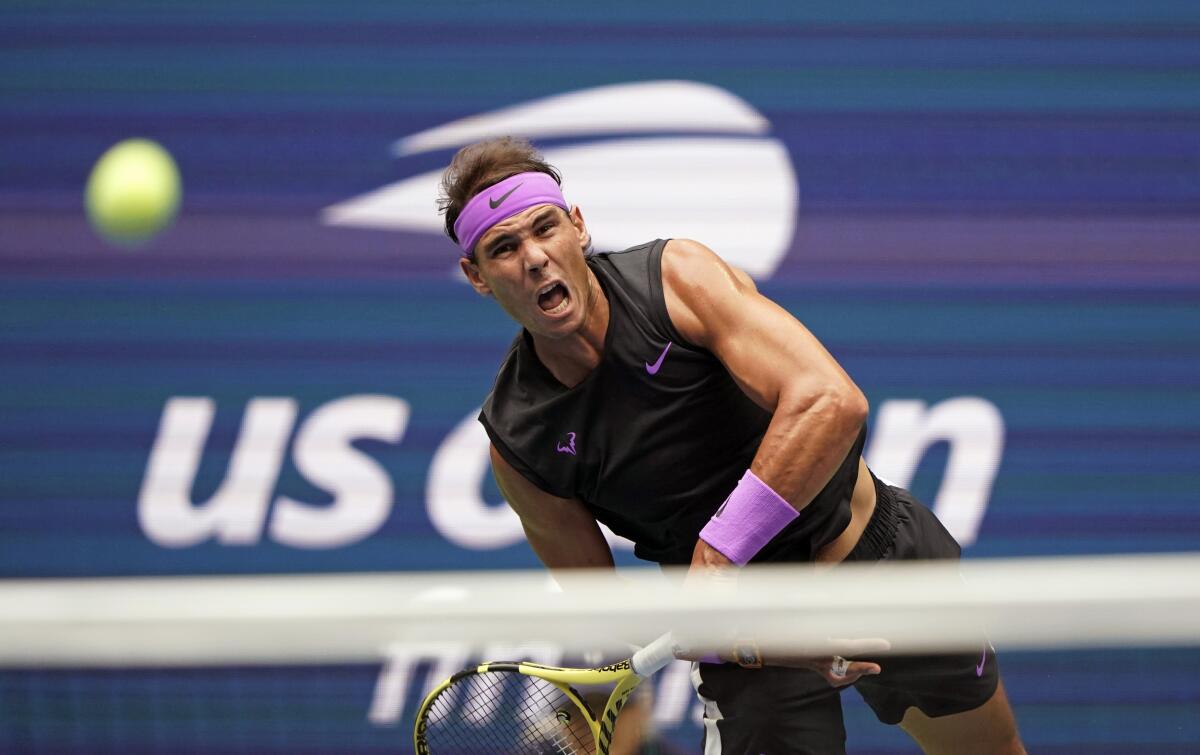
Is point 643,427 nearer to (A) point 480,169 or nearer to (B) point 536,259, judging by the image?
(B) point 536,259

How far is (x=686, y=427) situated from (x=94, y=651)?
144 cm

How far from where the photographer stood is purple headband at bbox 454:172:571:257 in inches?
119

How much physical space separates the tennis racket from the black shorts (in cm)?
23

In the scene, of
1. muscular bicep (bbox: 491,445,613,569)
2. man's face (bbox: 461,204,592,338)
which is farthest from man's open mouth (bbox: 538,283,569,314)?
muscular bicep (bbox: 491,445,613,569)

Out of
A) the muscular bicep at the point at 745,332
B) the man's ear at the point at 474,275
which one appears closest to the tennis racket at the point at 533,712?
the muscular bicep at the point at 745,332

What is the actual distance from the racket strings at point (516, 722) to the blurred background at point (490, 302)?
4.89 feet

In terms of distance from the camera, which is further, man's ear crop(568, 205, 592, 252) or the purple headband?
man's ear crop(568, 205, 592, 252)

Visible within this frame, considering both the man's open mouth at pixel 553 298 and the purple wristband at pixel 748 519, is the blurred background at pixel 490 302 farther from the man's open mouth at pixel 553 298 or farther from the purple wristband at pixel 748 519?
the purple wristband at pixel 748 519

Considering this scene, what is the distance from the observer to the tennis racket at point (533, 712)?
9.82ft

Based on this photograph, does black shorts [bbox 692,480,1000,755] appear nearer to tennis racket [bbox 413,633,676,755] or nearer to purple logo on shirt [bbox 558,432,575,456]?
tennis racket [bbox 413,633,676,755]

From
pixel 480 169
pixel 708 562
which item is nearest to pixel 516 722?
pixel 708 562

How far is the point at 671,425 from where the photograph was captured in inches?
120

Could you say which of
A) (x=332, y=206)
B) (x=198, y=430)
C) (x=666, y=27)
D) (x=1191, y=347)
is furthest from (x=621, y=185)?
(x=1191, y=347)

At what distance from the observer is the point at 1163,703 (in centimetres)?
286
